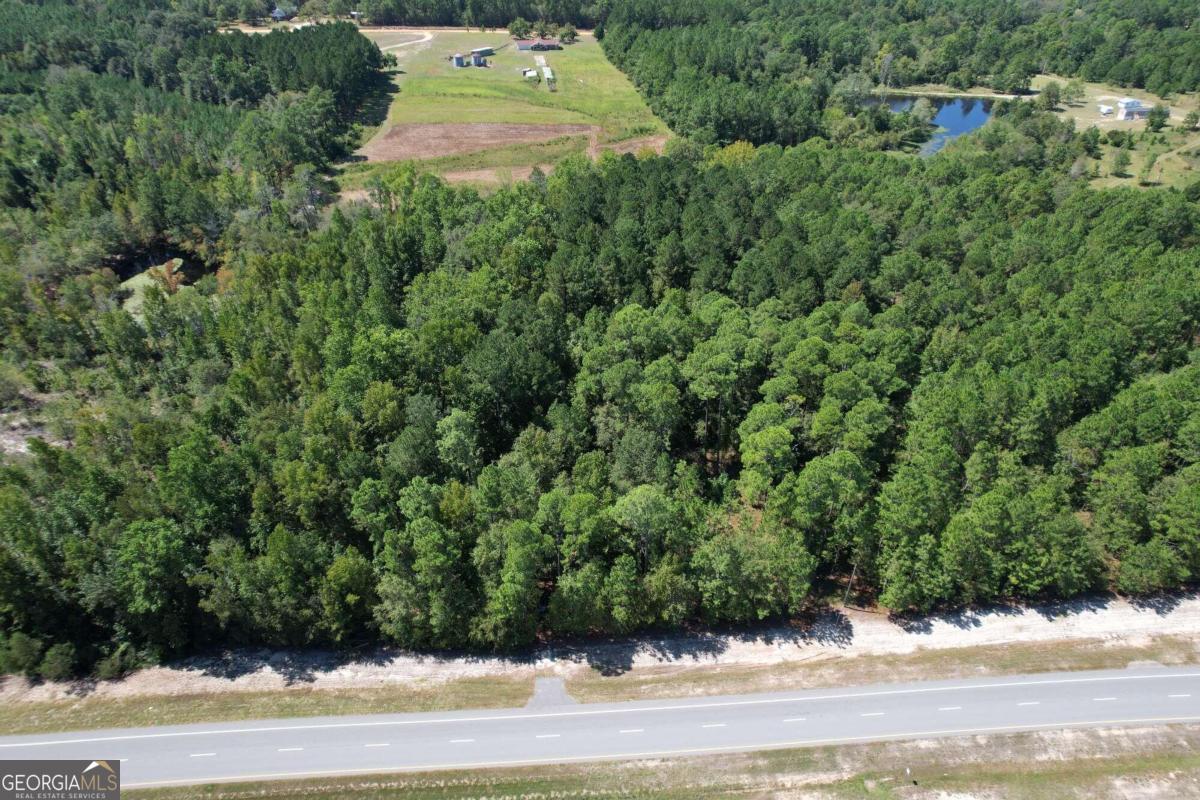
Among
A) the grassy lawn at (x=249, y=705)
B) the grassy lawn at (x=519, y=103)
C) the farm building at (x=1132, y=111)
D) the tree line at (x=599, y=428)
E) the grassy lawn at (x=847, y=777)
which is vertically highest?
the farm building at (x=1132, y=111)

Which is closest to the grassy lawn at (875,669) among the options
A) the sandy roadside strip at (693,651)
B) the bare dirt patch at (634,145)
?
the sandy roadside strip at (693,651)

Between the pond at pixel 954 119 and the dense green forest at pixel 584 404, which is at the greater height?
the pond at pixel 954 119

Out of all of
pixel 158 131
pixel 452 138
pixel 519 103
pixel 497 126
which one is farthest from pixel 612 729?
pixel 519 103

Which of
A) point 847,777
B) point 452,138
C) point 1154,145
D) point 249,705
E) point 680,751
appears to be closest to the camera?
point 847,777

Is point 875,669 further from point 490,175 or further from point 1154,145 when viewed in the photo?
point 1154,145

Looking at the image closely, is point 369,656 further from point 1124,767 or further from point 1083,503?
point 1083,503

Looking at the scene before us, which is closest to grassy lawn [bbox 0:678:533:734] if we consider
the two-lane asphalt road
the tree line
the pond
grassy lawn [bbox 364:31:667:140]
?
the two-lane asphalt road

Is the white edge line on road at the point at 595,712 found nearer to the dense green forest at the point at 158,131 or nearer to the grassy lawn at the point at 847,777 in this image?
the grassy lawn at the point at 847,777
